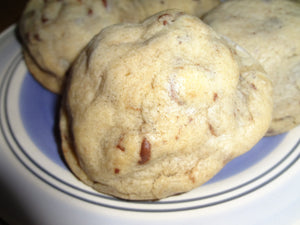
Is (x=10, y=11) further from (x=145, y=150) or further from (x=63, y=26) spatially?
(x=145, y=150)

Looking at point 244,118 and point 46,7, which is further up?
point 46,7

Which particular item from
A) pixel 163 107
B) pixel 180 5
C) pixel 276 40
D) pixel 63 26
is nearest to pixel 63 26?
pixel 63 26

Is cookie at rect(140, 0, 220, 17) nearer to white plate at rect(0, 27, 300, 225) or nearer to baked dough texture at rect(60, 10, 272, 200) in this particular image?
baked dough texture at rect(60, 10, 272, 200)

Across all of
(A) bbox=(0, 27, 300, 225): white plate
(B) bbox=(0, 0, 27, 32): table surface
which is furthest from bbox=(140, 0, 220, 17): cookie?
(B) bbox=(0, 0, 27, 32): table surface

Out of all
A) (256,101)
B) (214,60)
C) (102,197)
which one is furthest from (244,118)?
(102,197)

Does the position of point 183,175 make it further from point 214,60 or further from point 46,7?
point 46,7

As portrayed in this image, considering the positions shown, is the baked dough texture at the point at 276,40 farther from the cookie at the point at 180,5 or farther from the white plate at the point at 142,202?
the cookie at the point at 180,5

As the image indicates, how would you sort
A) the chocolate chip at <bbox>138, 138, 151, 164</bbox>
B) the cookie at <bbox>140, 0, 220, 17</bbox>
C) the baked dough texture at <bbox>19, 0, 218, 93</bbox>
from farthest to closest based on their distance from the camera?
the cookie at <bbox>140, 0, 220, 17</bbox>, the baked dough texture at <bbox>19, 0, 218, 93</bbox>, the chocolate chip at <bbox>138, 138, 151, 164</bbox>
